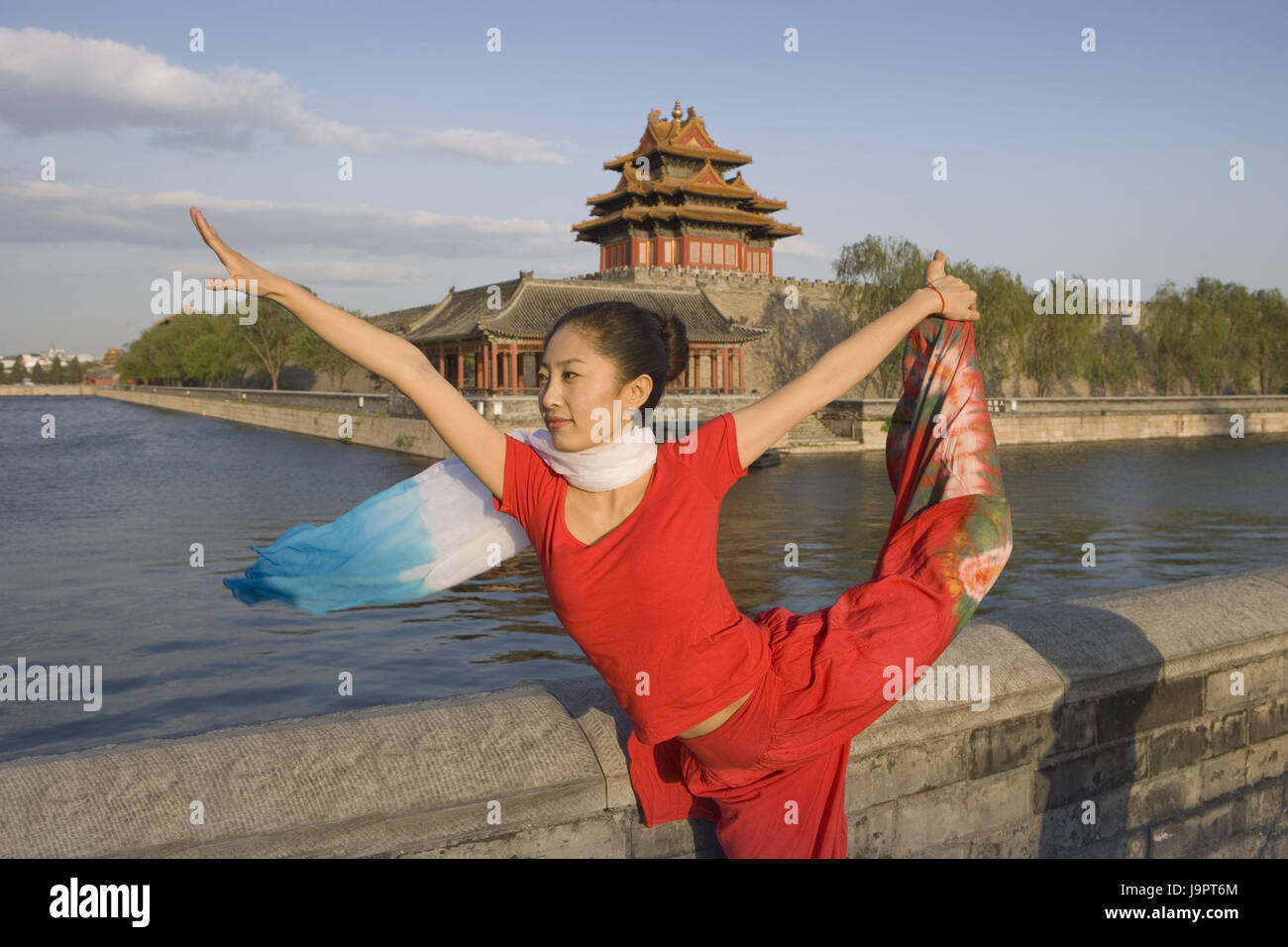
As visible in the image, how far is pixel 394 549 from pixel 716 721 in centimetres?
70

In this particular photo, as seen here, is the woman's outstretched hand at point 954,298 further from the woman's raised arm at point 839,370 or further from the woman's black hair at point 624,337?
the woman's black hair at point 624,337

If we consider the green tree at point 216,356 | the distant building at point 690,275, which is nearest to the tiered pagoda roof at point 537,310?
the distant building at point 690,275

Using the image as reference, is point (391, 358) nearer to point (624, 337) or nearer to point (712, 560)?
point (624, 337)

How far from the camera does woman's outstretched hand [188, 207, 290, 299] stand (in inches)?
68.4

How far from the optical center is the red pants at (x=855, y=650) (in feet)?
6.55

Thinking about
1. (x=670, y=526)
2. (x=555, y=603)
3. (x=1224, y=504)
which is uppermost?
(x=670, y=526)

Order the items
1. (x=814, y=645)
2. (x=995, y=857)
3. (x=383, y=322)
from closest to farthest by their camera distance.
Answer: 1. (x=814, y=645)
2. (x=995, y=857)
3. (x=383, y=322)

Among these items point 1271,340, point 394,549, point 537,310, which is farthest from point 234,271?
point 1271,340

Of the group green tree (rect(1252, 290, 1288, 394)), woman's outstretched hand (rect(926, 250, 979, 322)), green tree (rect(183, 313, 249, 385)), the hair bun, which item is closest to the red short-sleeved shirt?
the hair bun

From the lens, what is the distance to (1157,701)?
293 cm
